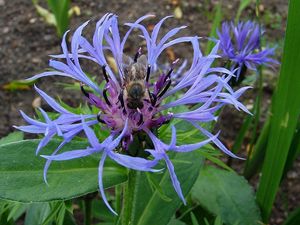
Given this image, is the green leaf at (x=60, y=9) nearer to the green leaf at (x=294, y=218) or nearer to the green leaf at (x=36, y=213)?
the green leaf at (x=36, y=213)

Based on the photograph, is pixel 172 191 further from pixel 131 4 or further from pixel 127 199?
pixel 131 4

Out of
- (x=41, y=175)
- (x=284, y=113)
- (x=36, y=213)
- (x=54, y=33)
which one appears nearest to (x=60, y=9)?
(x=54, y=33)

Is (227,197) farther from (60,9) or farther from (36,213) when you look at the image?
(60,9)

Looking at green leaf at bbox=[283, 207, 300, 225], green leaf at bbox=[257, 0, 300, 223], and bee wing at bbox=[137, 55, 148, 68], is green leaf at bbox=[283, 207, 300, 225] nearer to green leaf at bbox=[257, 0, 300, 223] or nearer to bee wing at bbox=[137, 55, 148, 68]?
green leaf at bbox=[257, 0, 300, 223]

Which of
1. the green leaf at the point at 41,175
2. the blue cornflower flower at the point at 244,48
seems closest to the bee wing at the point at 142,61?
the green leaf at the point at 41,175

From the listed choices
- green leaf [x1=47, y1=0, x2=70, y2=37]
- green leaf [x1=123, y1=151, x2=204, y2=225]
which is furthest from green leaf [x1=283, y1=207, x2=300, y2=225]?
green leaf [x1=47, y1=0, x2=70, y2=37]
